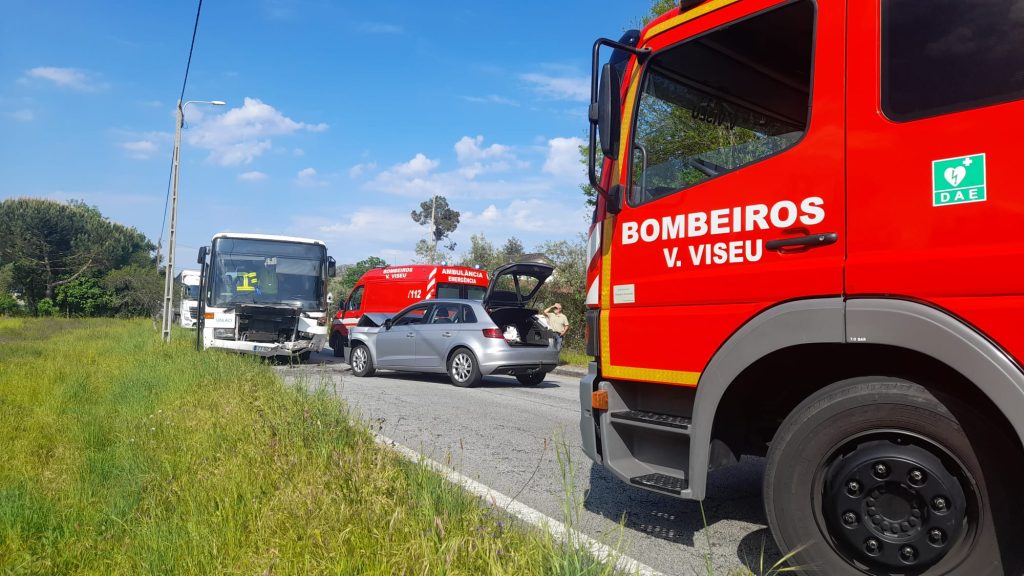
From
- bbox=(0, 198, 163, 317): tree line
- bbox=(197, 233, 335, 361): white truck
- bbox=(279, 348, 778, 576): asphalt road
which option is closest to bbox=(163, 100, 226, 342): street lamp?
bbox=(197, 233, 335, 361): white truck

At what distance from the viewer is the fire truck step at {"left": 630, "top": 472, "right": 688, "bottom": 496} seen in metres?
3.31

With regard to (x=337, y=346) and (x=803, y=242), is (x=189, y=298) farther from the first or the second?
(x=803, y=242)

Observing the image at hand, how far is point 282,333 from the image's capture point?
16.5 metres

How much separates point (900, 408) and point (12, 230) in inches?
2661

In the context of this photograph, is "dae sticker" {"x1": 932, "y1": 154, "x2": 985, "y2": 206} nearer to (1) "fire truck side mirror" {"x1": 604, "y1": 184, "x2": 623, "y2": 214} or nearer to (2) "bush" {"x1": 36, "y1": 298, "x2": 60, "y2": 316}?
(1) "fire truck side mirror" {"x1": 604, "y1": 184, "x2": 623, "y2": 214}

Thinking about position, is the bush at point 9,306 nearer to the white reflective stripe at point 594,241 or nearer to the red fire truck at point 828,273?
the white reflective stripe at point 594,241

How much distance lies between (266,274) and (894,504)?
15931mm

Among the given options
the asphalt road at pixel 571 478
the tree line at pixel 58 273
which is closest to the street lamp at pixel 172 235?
the asphalt road at pixel 571 478

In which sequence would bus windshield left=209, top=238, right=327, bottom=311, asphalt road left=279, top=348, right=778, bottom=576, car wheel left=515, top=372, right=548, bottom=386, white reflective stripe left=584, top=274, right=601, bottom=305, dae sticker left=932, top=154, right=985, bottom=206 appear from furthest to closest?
bus windshield left=209, top=238, right=327, bottom=311 < car wheel left=515, top=372, right=548, bottom=386 < white reflective stripe left=584, top=274, right=601, bottom=305 < asphalt road left=279, top=348, right=778, bottom=576 < dae sticker left=932, top=154, right=985, bottom=206

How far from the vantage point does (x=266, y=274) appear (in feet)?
55.3

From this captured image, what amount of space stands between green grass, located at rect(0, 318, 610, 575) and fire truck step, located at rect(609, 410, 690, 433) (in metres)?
0.78

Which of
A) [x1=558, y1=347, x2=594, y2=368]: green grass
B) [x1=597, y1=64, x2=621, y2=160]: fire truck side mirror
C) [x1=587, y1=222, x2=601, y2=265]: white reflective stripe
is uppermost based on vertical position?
[x1=597, y1=64, x2=621, y2=160]: fire truck side mirror

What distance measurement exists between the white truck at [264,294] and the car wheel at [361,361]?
8.05 ft

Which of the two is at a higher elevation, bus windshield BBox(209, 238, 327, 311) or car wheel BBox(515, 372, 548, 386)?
bus windshield BBox(209, 238, 327, 311)
